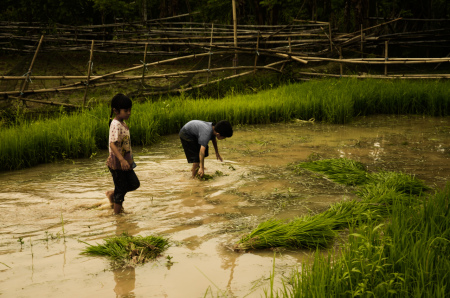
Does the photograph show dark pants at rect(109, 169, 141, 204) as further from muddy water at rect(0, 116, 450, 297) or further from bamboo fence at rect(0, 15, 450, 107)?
bamboo fence at rect(0, 15, 450, 107)

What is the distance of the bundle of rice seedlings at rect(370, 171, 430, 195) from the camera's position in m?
4.27

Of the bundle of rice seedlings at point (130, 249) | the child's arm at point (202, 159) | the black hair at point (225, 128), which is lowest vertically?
the bundle of rice seedlings at point (130, 249)

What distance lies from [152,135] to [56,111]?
7.97 feet

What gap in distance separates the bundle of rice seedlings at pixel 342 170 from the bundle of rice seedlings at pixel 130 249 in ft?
7.64

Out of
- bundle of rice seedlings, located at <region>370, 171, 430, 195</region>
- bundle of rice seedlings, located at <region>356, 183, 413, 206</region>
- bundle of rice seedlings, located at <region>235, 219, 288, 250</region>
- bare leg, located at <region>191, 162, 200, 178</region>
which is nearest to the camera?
bundle of rice seedlings, located at <region>235, 219, 288, 250</region>

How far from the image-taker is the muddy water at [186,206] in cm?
281

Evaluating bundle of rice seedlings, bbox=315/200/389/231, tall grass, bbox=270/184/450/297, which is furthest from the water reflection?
bundle of rice seedlings, bbox=315/200/389/231

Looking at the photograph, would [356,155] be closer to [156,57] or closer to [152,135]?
[152,135]

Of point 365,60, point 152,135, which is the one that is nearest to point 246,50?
point 365,60

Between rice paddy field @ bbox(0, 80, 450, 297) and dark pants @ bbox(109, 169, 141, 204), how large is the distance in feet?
0.64

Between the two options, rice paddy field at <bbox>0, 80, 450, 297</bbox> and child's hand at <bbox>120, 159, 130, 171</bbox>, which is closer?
rice paddy field at <bbox>0, 80, 450, 297</bbox>

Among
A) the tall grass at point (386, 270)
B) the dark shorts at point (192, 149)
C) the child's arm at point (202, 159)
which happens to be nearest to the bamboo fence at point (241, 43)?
the dark shorts at point (192, 149)

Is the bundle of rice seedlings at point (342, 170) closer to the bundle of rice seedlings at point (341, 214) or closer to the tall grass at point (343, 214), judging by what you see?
the tall grass at point (343, 214)

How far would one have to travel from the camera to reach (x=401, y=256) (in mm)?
2477
